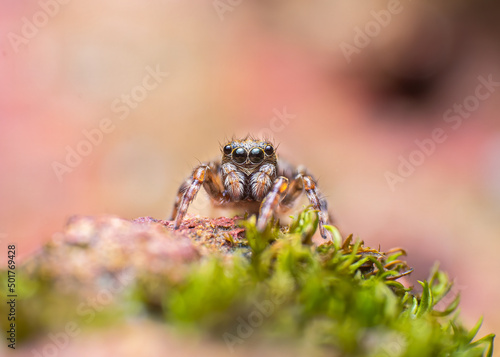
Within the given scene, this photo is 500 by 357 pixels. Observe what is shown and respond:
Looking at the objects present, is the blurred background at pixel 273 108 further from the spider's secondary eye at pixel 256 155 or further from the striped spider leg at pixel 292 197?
the spider's secondary eye at pixel 256 155

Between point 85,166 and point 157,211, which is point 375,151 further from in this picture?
point 85,166

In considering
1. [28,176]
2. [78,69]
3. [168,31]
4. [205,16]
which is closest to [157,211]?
[28,176]

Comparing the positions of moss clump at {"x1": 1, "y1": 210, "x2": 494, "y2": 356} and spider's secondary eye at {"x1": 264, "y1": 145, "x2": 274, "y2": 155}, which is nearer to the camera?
moss clump at {"x1": 1, "y1": 210, "x2": 494, "y2": 356}

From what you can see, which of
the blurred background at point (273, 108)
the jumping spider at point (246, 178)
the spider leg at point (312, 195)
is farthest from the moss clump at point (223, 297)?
the blurred background at point (273, 108)

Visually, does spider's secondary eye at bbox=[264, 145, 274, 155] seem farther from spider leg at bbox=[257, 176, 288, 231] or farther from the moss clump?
the moss clump

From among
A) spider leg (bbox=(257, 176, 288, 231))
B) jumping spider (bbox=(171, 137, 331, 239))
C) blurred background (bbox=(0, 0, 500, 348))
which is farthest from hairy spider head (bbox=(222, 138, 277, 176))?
blurred background (bbox=(0, 0, 500, 348))

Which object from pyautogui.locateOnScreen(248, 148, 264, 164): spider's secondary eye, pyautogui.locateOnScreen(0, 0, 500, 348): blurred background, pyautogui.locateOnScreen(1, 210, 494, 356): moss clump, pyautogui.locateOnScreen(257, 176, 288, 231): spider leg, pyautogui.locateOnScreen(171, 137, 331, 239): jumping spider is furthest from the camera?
pyautogui.locateOnScreen(0, 0, 500, 348): blurred background

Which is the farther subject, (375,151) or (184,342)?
(375,151)
